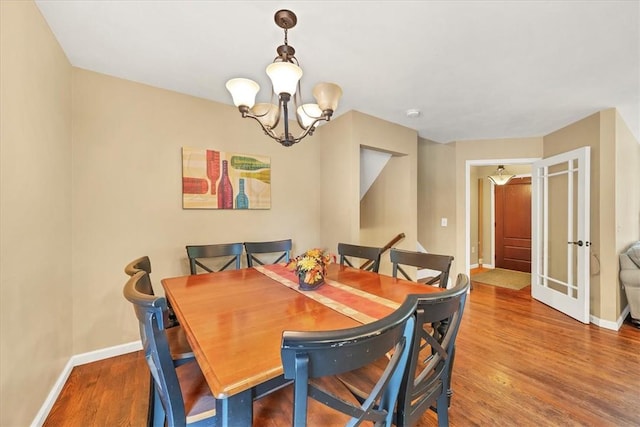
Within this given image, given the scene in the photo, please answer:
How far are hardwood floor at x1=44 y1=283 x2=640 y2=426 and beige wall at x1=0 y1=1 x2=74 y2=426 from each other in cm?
29

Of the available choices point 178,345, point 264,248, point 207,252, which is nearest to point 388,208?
point 264,248

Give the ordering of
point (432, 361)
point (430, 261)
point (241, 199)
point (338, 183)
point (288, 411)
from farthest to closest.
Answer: point (338, 183)
point (241, 199)
point (430, 261)
point (432, 361)
point (288, 411)

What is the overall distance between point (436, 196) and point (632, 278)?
241 cm

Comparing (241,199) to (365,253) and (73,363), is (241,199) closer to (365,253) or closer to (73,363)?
(365,253)

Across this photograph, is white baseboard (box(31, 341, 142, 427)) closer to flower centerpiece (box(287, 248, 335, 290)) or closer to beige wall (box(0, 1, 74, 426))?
beige wall (box(0, 1, 74, 426))

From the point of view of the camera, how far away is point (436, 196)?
15.0ft

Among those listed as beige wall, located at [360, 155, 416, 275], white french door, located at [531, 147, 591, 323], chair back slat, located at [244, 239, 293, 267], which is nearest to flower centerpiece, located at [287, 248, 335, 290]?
chair back slat, located at [244, 239, 293, 267]

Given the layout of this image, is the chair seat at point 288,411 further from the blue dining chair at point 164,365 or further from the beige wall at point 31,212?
the beige wall at point 31,212

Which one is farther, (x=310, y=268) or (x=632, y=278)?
(x=632, y=278)

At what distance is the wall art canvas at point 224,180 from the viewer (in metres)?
2.67

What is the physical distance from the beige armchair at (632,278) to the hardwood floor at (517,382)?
24cm

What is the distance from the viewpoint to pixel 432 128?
3.67 metres

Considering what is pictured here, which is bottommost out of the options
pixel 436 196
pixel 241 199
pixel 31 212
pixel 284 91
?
pixel 31 212

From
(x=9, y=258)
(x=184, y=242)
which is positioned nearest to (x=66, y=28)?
(x=9, y=258)
